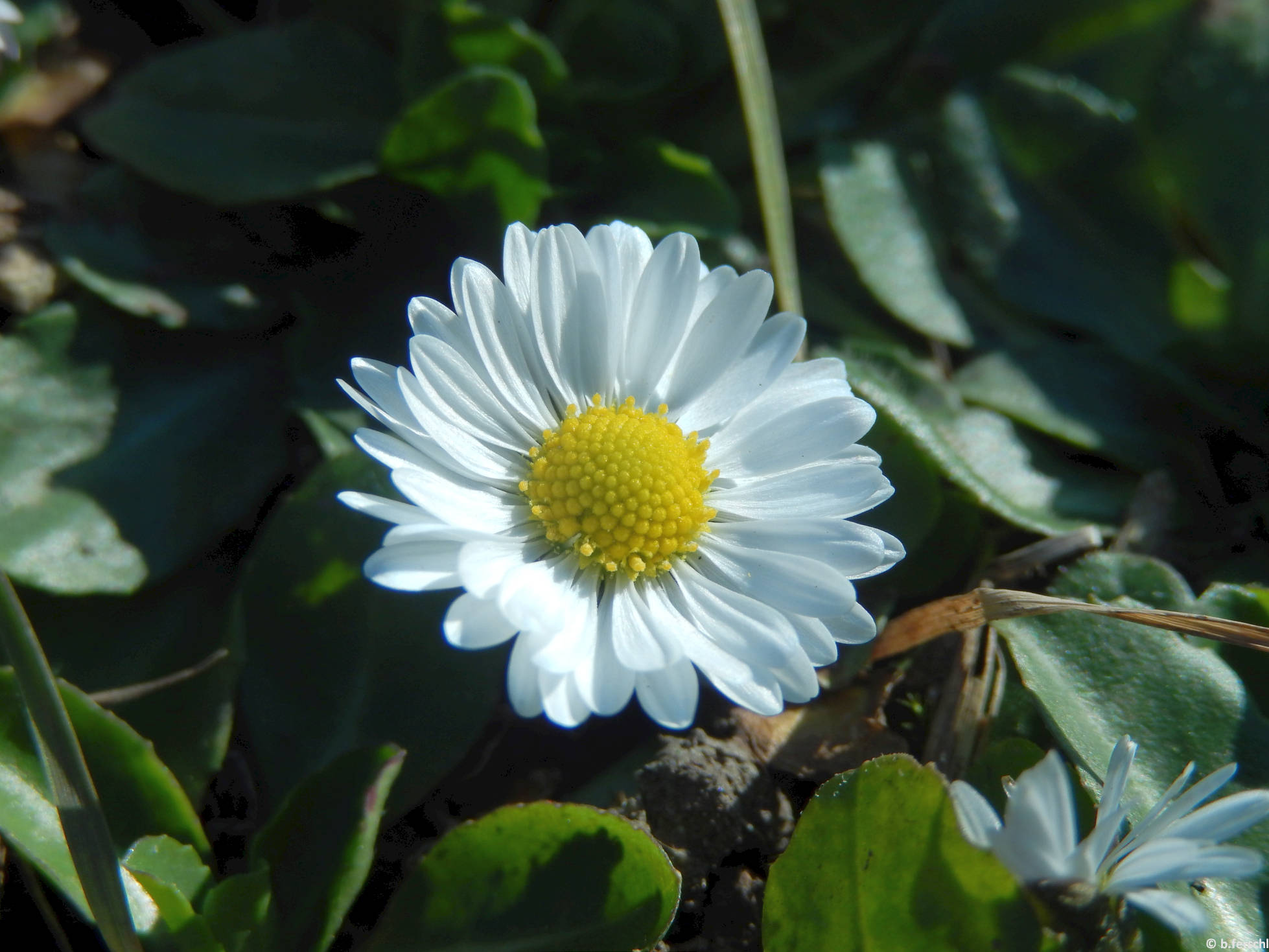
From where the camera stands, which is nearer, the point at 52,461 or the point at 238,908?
the point at 238,908

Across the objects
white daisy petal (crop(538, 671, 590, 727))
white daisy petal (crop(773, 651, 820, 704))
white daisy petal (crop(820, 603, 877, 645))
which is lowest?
white daisy petal (crop(820, 603, 877, 645))

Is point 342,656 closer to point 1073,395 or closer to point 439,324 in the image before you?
point 439,324

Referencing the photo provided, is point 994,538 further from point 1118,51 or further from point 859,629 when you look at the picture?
point 1118,51

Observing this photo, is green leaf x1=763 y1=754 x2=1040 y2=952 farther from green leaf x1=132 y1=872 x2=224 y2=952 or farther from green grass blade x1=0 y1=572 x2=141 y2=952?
green grass blade x1=0 y1=572 x2=141 y2=952

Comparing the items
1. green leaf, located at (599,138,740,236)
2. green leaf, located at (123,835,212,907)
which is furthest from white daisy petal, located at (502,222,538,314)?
green leaf, located at (123,835,212,907)

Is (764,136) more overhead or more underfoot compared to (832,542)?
more overhead

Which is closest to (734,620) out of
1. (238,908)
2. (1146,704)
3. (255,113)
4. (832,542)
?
(832,542)

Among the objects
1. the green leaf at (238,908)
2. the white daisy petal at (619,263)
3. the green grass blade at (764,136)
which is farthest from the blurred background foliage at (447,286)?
the white daisy petal at (619,263)
